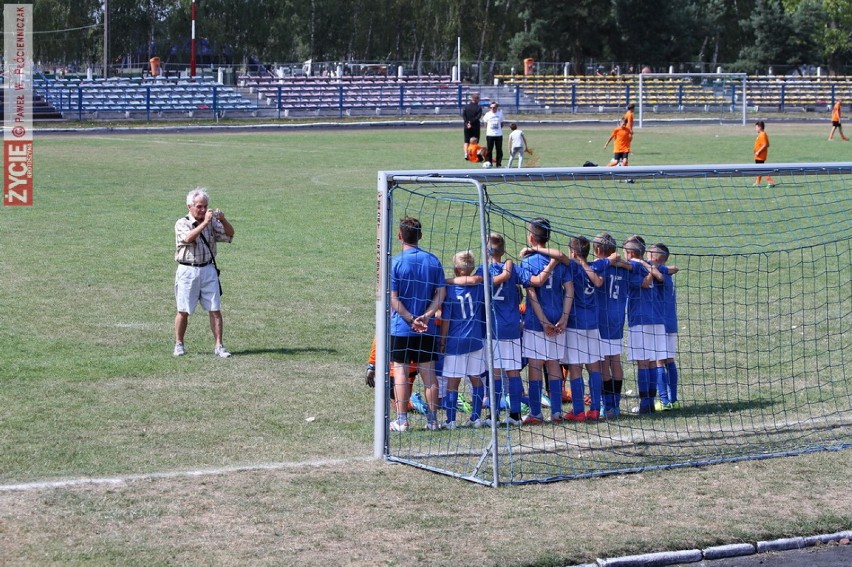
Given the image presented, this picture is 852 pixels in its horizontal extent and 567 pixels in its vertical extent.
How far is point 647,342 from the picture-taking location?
30.9 feet

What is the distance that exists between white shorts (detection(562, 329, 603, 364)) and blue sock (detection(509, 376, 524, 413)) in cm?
44

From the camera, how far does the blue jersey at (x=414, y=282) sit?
8.68 metres

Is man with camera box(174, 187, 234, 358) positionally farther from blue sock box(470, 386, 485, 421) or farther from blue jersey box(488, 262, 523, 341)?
blue jersey box(488, 262, 523, 341)

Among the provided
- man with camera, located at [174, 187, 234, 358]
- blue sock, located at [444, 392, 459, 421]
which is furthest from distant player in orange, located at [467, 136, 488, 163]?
blue sock, located at [444, 392, 459, 421]

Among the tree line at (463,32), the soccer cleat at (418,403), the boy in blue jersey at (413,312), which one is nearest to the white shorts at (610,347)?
the boy in blue jersey at (413,312)

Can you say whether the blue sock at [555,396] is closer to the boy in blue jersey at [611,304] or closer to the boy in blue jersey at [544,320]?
the boy in blue jersey at [544,320]

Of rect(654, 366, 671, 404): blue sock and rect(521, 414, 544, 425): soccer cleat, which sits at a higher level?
rect(654, 366, 671, 404): blue sock

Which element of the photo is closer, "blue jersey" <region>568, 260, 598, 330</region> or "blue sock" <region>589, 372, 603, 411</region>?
"blue jersey" <region>568, 260, 598, 330</region>

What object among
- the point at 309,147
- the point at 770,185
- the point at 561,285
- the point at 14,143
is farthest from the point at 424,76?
the point at 561,285

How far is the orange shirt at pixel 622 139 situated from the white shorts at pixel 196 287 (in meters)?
18.3

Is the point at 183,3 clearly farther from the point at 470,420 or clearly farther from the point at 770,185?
the point at 470,420

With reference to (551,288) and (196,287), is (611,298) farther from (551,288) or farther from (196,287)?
(196,287)

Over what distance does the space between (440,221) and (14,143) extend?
18301 mm

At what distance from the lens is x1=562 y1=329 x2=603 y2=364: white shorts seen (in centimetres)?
912
